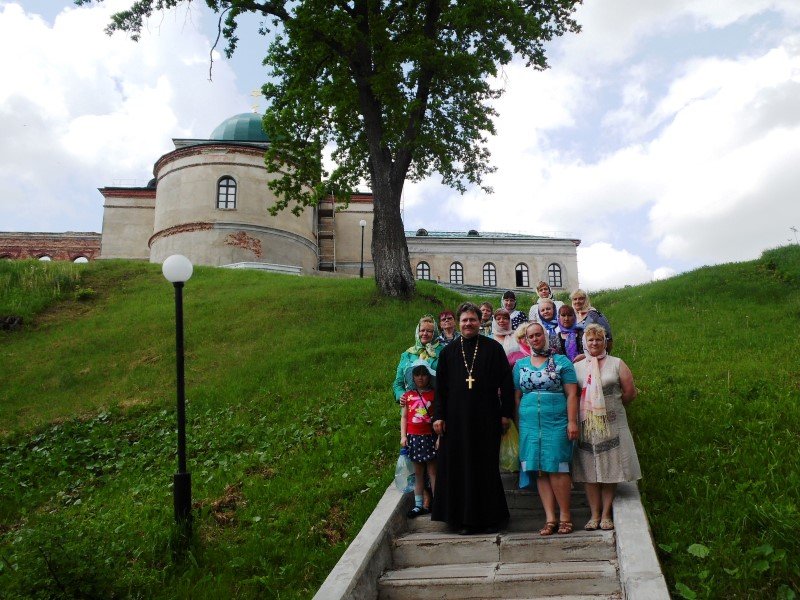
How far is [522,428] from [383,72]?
1346 centimetres

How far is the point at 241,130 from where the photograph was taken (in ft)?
124

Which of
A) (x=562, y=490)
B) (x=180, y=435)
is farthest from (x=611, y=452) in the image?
(x=180, y=435)

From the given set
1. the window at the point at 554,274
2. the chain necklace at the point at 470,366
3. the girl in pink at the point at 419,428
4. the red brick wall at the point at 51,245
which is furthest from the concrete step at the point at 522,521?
the red brick wall at the point at 51,245

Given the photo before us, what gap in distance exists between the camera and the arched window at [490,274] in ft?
148

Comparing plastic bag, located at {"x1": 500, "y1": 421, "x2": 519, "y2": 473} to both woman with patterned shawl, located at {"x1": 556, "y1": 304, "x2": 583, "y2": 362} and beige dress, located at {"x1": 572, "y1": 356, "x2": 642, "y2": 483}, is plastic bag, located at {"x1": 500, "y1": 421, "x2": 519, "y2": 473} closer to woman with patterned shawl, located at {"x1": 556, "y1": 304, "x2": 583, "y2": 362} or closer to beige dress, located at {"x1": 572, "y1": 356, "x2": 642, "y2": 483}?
beige dress, located at {"x1": 572, "y1": 356, "x2": 642, "y2": 483}

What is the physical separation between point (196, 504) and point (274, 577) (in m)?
2.20

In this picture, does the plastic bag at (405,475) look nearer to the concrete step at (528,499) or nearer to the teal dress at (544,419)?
the concrete step at (528,499)

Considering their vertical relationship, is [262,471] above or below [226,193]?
below

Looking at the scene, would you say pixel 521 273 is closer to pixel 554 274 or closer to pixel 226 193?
pixel 554 274

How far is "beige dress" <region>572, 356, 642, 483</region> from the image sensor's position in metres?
5.66

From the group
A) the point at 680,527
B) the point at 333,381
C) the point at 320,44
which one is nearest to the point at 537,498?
the point at 680,527

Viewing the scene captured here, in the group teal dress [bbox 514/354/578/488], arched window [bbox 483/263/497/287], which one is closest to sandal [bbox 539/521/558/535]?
teal dress [bbox 514/354/578/488]

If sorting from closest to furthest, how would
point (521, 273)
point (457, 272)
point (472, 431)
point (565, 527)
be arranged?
point (565, 527) < point (472, 431) < point (457, 272) < point (521, 273)

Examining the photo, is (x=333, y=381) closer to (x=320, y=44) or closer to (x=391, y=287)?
(x=391, y=287)
